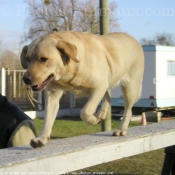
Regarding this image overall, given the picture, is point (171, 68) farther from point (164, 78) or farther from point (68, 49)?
point (68, 49)

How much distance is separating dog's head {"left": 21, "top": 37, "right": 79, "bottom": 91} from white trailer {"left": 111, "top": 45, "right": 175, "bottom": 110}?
550 inches

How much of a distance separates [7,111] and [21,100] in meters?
14.8

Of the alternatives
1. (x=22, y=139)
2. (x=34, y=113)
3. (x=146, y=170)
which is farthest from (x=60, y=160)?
(x=34, y=113)

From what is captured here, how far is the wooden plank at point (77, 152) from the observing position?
3.08m

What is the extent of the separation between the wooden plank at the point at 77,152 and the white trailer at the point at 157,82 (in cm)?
1280

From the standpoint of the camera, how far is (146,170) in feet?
26.6

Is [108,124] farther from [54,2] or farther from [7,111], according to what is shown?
[54,2]

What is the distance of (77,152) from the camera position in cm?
350

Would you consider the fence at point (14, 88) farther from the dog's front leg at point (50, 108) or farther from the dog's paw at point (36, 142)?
the dog's paw at point (36, 142)

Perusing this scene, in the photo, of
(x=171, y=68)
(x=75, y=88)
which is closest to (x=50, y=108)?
(x=75, y=88)

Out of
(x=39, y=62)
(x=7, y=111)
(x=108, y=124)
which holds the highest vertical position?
(x=39, y=62)

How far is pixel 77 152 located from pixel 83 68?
0.85 meters

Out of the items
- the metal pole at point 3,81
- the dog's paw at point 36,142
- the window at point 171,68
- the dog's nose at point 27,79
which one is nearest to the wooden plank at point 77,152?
the dog's paw at point 36,142

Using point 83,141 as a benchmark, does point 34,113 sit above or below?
below
